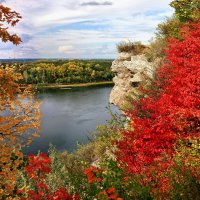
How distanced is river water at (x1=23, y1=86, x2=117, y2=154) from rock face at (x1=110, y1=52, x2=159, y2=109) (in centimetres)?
854

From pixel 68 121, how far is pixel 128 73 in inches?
1335

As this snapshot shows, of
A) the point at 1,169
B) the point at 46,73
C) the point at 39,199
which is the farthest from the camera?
the point at 46,73

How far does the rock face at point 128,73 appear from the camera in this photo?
24.6m

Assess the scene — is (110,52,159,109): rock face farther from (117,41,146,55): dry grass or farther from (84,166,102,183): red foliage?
(84,166,102,183): red foliage

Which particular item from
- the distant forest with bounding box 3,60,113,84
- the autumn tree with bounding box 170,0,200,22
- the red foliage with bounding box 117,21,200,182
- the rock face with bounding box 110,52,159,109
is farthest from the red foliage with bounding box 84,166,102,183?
the distant forest with bounding box 3,60,113,84

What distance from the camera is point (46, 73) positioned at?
149 meters

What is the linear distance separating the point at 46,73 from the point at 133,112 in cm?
13385

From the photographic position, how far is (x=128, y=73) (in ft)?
92.9

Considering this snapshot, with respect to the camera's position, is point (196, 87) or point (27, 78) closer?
point (196, 87)

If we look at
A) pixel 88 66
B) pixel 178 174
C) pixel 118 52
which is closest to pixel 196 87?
pixel 178 174

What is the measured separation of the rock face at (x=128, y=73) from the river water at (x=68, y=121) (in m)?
8.54

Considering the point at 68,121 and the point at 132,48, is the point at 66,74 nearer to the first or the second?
the point at 68,121

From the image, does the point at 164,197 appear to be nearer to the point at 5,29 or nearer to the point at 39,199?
the point at 39,199

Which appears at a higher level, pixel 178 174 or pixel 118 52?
pixel 118 52
